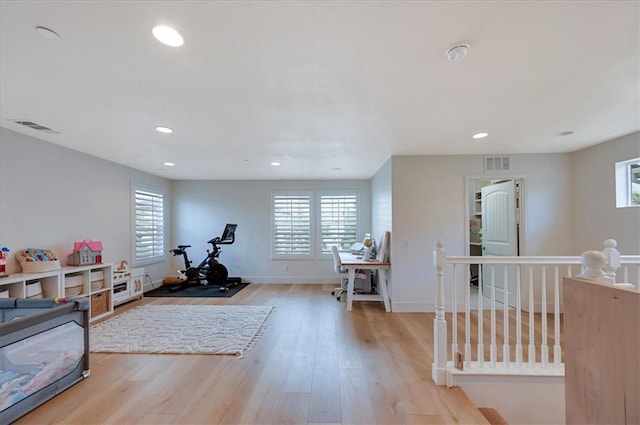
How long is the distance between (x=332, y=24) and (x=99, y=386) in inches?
124

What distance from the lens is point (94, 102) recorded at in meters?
2.43

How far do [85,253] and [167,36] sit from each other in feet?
12.3

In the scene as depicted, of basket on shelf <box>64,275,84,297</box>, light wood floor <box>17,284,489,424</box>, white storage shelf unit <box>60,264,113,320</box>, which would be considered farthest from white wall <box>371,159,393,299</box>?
basket on shelf <box>64,275,84,297</box>

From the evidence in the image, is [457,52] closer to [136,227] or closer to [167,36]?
[167,36]

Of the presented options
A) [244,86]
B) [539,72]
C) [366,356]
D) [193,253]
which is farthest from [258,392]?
[193,253]

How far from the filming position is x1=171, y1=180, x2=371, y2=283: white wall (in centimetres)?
657

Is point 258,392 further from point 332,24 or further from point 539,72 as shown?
point 539,72

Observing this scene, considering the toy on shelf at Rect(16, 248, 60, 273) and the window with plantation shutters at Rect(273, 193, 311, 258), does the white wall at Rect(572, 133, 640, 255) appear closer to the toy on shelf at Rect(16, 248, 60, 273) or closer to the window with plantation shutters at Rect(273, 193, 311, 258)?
the window with plantation shutters at Rect(273, 193, 311, 258)

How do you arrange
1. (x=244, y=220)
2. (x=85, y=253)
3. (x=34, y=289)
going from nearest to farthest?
(x=34, y=289)
(x=85, y=253)
(x=244, y=220)

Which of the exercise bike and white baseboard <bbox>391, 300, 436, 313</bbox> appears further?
the exercise bike

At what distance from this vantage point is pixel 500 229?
4672 mm

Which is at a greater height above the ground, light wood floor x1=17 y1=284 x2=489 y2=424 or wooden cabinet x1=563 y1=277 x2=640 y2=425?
wooden cabinet x1=563 y1=277 x2=640 y2=425

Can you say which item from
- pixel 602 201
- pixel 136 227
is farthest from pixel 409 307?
pixel 136 227

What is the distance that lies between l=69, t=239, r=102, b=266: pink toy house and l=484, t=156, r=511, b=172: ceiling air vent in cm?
588
